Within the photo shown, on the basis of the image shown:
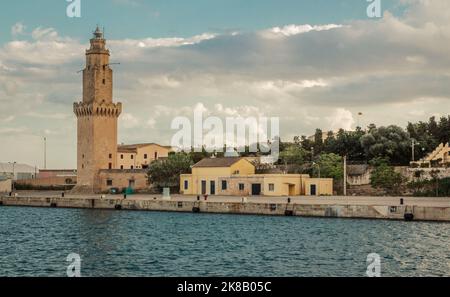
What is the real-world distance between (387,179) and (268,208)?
1814cm

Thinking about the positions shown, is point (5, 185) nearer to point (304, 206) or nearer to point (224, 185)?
point (224, 185)

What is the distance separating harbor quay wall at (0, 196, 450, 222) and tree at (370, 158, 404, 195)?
1696 cm

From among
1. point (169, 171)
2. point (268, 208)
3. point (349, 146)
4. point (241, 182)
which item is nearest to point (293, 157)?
point (349, 146)

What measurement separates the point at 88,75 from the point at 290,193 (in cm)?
3389

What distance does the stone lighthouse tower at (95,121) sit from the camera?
91.4 metres

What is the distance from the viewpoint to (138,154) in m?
115

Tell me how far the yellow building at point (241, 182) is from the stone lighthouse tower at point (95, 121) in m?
14.7

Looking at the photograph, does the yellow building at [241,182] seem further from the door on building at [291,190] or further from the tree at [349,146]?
the tree at [349,146]

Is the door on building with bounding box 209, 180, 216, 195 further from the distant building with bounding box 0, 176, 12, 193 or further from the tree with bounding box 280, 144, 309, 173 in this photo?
the distant building with bounding box 0, 176, 12, 193

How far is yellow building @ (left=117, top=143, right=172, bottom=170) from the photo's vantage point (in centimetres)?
11181

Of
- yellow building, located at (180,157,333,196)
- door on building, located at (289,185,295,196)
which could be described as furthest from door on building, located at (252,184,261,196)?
door on building, located at (289,185,295,196)
